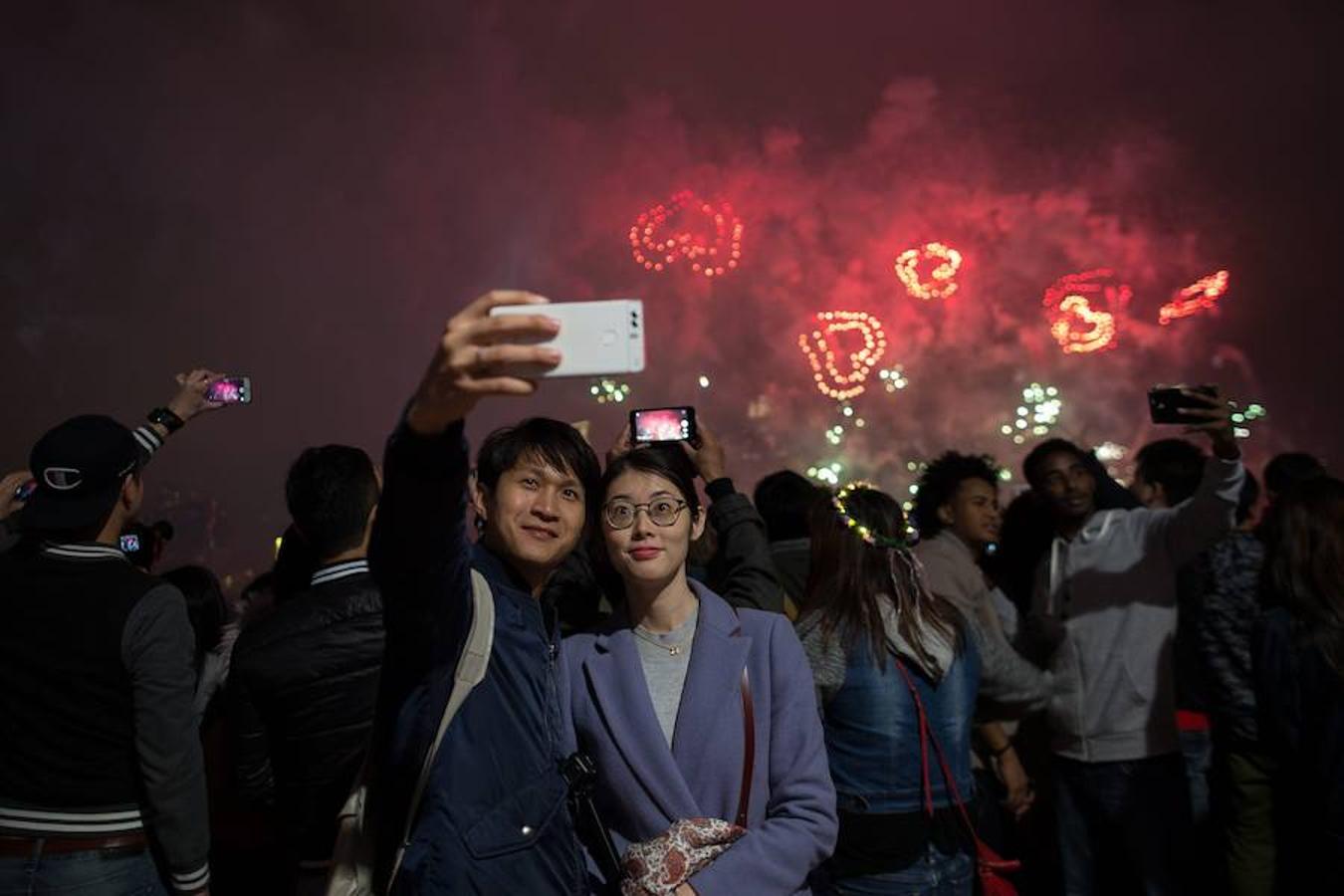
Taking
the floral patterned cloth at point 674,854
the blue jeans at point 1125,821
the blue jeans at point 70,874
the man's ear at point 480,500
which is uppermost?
the man's ear at point 480,500

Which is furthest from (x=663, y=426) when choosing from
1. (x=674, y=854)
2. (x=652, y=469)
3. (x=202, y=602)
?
(x=202, y=602)

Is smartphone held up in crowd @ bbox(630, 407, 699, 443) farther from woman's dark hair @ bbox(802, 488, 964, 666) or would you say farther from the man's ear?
the man's ear

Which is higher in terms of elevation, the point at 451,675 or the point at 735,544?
the point at 735,544

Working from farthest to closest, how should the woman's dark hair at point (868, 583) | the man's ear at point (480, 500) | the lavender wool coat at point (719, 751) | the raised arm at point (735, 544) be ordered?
the raised arm at point (735, 544), the woman's dark hair at point (868, 583), the man's ear at point (480, 500), the lavender wool coat at point (719, 751)

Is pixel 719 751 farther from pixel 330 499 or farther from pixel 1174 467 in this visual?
pixel 1174 467

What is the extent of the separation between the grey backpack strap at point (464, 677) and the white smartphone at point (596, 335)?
63 centimetres

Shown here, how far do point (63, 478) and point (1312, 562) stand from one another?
439 centimetres

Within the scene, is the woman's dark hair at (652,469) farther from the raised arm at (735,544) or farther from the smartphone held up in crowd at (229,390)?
the smartphone held up in crowd at (229,390)

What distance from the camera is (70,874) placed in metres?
2.51

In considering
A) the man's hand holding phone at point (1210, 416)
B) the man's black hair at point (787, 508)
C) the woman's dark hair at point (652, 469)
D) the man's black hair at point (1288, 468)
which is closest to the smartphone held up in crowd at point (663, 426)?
the woman's dark hair at point (652, 469)

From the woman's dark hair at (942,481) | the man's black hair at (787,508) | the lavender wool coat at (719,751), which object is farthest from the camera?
the woman's dark hair at (942,481)

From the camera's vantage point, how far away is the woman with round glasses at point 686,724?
2.10 m

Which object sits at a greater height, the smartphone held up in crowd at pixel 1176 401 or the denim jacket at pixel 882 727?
the smartphone held up in crowd at pixel 1176 401

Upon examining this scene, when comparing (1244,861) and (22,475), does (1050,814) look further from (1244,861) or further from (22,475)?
(22,475)
